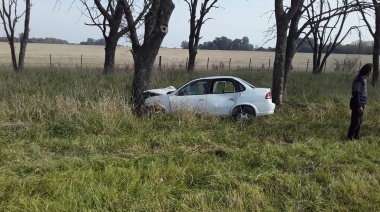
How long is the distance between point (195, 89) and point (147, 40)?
1848 millimetres

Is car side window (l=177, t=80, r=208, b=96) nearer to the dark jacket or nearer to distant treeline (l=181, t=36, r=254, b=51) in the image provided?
the dark jacket

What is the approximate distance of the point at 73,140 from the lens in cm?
626

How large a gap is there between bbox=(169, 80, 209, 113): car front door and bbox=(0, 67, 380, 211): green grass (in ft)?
1.58

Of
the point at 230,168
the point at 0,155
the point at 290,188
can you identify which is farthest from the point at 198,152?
the point at 0,155

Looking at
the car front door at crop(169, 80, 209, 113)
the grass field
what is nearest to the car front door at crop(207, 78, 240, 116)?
the car front door at crop(169, 80, 209, 113)

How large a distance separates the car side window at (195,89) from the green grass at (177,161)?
114cm

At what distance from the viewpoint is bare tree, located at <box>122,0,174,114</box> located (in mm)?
8656

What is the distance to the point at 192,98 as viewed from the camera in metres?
8.96

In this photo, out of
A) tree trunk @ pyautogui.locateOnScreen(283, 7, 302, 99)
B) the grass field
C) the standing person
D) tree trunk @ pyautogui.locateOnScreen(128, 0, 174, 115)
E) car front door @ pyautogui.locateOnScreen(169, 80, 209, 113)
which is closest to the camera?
the standing person

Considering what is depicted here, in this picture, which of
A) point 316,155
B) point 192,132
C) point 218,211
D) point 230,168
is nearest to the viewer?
point 218,211

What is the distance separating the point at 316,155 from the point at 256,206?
7.99 ft

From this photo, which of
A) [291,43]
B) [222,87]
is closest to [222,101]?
[222,87]

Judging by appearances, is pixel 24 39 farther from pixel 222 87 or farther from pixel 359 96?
pixel 359 96

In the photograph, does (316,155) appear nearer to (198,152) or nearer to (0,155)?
(198,152)
